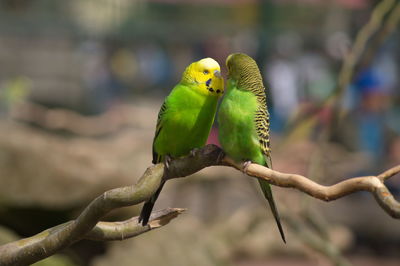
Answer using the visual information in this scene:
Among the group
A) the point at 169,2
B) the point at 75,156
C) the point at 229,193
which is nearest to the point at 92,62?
the point at 169,2

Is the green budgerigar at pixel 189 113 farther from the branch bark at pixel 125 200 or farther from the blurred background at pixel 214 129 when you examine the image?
the blurred background at pixel 214 129

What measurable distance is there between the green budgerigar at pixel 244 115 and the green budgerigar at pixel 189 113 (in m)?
0.05

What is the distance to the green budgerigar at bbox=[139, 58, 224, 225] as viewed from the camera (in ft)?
7.95

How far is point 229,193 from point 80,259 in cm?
425

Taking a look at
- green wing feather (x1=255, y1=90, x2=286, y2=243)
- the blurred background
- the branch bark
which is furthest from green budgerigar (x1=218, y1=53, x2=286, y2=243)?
the blurred background

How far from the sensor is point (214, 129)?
766cm

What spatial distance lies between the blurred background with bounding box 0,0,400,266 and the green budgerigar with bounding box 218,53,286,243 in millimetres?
1622

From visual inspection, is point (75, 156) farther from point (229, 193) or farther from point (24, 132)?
point (229, 193)

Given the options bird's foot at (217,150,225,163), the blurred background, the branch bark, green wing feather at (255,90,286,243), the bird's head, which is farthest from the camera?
the blurred background

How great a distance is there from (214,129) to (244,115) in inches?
203

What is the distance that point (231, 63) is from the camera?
2.43 m

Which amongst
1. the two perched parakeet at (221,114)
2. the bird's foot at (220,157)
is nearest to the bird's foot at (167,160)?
the two perched parakeet at (221,114)

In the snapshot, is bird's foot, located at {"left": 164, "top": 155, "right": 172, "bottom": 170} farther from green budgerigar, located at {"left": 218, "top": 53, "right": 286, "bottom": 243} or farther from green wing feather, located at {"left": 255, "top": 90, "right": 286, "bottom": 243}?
green wing feather, located at {"left": 255, "top": 90, "right": 286, "bottom": 243}

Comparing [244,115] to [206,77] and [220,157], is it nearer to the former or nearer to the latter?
[206,77]
